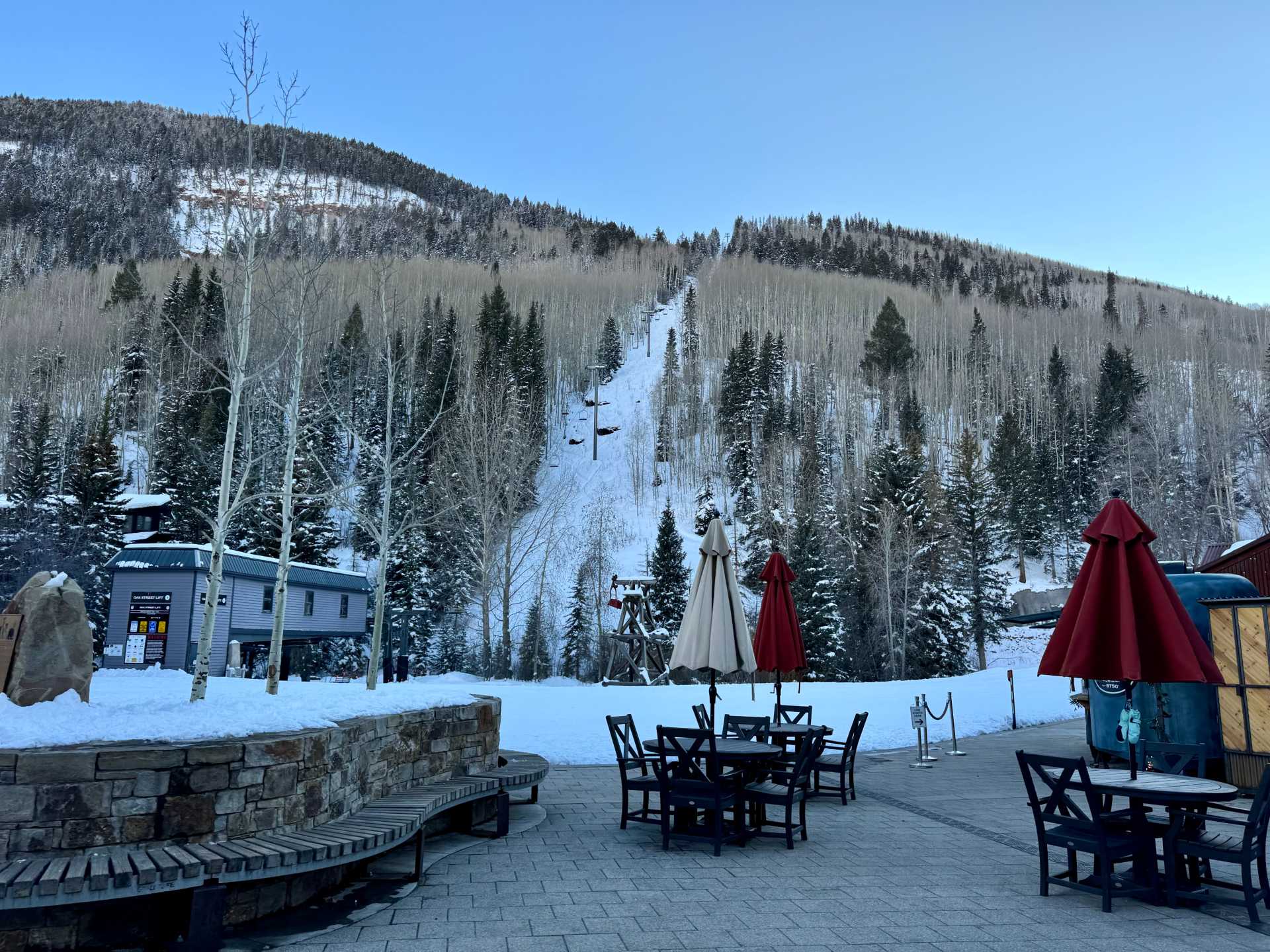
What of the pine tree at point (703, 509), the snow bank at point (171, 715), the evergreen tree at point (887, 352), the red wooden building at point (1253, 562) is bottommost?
the snow bank at point (171, 715)

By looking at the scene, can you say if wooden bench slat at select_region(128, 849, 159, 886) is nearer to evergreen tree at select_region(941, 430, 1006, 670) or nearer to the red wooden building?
the red wooden building

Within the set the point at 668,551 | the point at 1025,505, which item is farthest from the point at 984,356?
the point at 668,551

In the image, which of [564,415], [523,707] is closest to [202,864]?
[523,707]

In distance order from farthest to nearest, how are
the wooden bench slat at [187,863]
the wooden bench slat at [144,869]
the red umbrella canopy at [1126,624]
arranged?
1. the red umbrella canopy at [1126,624]
2. the wooden bench slat at [187,863]
3. the wooden bench slat at [144,869]

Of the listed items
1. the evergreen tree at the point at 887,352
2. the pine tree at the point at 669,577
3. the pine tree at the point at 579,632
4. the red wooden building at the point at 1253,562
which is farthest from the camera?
the evergreen tree at the point at 887,352

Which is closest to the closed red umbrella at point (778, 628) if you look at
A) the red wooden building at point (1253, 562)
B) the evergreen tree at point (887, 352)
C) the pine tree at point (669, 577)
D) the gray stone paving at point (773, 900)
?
the gray stone paving at point (773, 900)

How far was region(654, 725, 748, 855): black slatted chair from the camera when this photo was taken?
607cm

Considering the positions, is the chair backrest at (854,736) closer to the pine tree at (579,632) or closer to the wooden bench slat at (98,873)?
the wooden bench slat at (98,873)

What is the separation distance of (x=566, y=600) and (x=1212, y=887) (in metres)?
30.9

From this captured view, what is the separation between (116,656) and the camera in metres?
21.6

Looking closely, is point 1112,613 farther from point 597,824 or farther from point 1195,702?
point 1195,702

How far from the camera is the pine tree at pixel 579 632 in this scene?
29859mm

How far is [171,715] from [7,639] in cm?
121

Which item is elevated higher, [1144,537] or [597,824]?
[1144,537]
